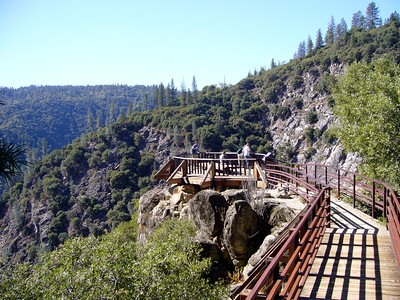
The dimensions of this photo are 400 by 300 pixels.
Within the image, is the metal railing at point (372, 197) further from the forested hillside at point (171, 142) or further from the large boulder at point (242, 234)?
the forested hillside at point (171, 142)

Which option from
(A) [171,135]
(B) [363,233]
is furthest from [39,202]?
(B) [363,233]

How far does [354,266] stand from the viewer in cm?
614

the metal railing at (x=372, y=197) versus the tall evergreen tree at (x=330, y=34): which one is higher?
the tall evergreen tree at (x=330, y=34)

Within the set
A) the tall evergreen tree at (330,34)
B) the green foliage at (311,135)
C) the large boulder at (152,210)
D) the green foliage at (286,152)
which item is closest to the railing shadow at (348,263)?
the large boulder at (152,210)

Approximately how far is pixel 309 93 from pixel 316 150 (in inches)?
1006

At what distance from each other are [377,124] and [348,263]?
36.0ft

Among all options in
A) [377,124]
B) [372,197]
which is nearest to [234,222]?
[372,197]

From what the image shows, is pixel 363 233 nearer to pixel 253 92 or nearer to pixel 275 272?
pixel 275 272

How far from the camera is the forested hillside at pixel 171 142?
289ft

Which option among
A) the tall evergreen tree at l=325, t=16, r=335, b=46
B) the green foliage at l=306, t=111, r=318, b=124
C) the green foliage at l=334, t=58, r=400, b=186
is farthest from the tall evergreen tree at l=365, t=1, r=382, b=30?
the green foliage at l=334, t=58, r=400, b=186

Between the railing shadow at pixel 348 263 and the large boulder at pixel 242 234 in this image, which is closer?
the railing shadow at pixel 348 263

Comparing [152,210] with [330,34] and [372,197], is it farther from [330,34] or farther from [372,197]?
[330,34]

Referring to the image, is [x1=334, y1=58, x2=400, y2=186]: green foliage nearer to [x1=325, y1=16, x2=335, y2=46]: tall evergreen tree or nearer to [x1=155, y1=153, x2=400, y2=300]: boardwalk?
[x1=155, y1=153, x2=400, y2=300]: boardwalk

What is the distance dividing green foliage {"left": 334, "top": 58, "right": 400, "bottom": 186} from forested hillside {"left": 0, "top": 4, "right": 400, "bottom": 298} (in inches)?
2295
